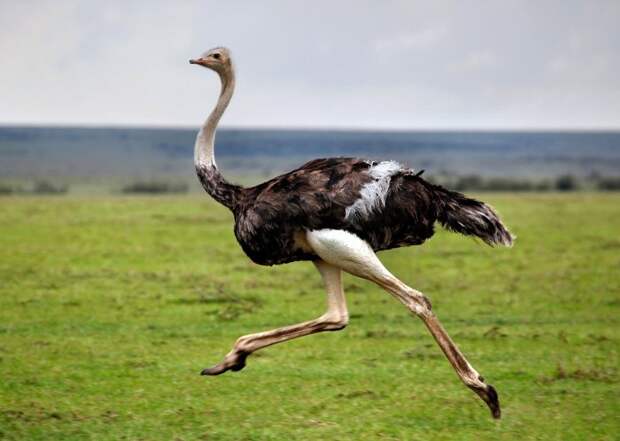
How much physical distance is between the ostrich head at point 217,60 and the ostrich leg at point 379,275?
1354 mm

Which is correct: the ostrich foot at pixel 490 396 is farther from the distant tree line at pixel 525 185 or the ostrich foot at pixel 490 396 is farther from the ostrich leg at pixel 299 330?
the distant tree line at pixel 525 185

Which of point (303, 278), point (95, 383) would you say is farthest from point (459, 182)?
point (95, 383)

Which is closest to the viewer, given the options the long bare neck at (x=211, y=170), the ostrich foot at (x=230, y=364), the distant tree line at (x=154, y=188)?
the ostrich foot at (x=230, y=364)

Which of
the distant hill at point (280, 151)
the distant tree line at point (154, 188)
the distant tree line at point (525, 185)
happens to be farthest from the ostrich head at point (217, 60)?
the distant hill at point (280, 151)

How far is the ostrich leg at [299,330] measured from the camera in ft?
26.3

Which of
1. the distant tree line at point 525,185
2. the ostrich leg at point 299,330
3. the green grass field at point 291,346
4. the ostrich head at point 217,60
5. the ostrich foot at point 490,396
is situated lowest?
the distant tree line at point 525,185

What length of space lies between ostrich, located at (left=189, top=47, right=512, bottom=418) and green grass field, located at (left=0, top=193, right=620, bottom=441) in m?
Result: 0.53

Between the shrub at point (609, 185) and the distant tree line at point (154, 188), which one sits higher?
the shrub at point (609, 185)

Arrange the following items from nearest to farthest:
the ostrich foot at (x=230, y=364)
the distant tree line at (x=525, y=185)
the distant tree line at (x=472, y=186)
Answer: the ostrich foot at (x=230, y=364), the distant tree line at (x=472, y=186), the distant tree line at (x=525, y=185)

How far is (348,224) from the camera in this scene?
7.91 metres

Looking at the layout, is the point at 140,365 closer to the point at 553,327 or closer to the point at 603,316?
the point at 553,327

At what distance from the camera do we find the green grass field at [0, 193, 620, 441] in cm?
836

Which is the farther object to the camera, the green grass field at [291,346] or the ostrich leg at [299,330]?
the green grass field at [291,346]

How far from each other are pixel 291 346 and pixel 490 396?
12.1 ft
